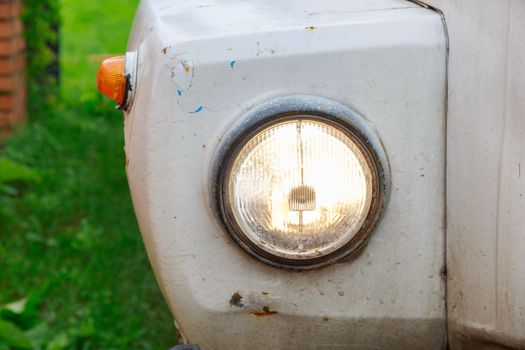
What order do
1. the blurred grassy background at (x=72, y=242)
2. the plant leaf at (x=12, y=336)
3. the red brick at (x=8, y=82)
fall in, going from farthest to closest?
the red brick at (x=8, y=82), the blurred grassy background at (x=72, y=242), the plant leaf at (x=12, y=336)

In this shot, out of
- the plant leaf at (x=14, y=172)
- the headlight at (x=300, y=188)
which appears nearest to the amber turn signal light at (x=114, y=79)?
the headlight at (x=300, y=188)

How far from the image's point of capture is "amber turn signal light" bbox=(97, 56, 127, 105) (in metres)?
1.73

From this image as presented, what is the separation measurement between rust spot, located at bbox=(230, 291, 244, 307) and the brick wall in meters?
4.05

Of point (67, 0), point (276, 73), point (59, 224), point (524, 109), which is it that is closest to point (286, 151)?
point (276, 73)

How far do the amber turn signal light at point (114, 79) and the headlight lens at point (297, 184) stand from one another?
1.16 ft

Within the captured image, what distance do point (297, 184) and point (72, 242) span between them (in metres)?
2.50

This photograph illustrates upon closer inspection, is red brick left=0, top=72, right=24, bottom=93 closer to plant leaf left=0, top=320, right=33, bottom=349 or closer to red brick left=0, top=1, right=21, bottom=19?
red brick left=0, top=1, right=21, bottom=19

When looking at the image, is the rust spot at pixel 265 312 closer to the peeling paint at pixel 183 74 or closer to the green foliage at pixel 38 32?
the peeling paint at pixel 183 74

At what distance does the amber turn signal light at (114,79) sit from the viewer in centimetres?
173

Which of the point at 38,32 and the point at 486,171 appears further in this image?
the point at 38,32

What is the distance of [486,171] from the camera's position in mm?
1517

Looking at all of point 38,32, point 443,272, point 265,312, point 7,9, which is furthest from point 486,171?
point 38,32

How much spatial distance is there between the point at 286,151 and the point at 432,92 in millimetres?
290

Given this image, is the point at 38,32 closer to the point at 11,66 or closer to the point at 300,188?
the point at 11,66
